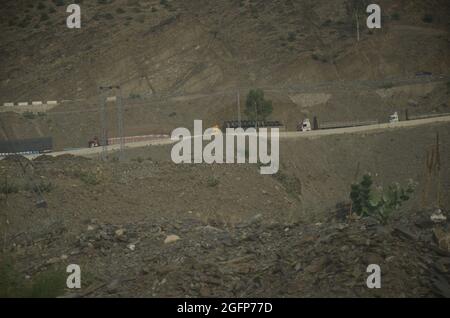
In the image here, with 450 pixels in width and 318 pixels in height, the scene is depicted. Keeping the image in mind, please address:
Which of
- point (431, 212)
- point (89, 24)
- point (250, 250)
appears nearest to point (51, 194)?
point (250, 250)

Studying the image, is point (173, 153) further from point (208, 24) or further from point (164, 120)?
point (208, 24)

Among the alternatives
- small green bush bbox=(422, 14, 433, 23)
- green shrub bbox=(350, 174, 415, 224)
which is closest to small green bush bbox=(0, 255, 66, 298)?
green shrub bbox=(350, 174, 415, 224)

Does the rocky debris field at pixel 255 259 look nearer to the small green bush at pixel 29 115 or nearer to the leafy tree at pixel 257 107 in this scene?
the leafy tree at pixel 257 107

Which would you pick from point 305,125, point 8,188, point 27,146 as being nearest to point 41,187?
point 8,188

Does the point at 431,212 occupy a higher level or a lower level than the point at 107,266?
higher

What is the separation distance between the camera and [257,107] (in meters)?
47.2

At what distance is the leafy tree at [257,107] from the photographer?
47.2 meters

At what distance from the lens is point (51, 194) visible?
22.3 metres

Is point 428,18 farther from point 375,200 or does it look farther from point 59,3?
point 375,200

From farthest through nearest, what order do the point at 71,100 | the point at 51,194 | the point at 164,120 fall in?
the point at 71,100 < the point at 164,120 < the point at 51,194

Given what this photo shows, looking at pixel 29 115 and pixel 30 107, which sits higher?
pixel 30 107

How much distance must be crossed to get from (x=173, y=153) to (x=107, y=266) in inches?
831

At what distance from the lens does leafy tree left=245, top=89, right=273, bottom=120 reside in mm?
47156

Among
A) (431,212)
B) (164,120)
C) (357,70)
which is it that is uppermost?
(357,70)
